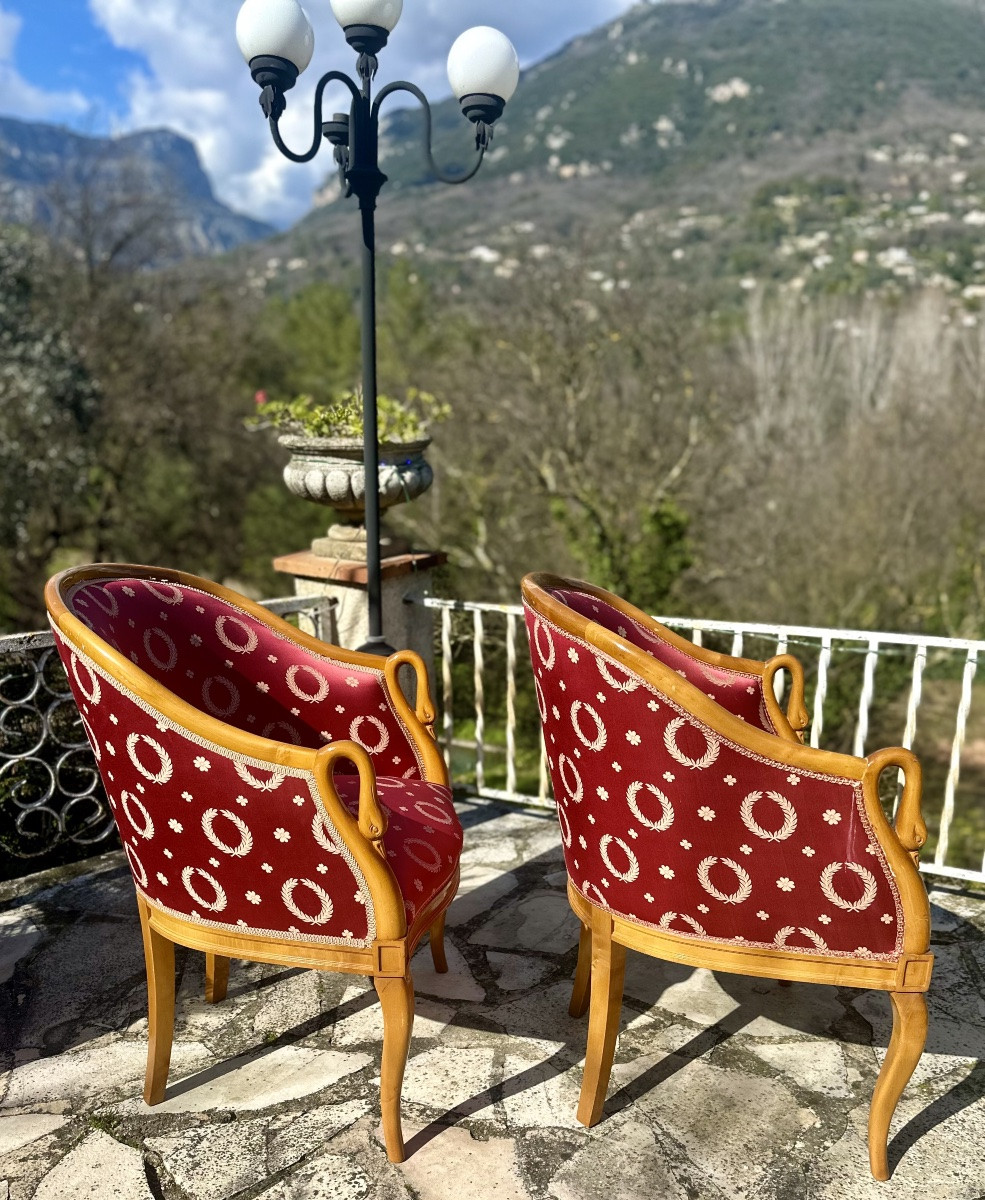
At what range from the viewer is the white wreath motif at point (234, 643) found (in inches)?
81.2

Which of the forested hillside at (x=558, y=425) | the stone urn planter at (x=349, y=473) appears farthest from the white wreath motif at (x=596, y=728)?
the forested hillside at (x=558, y=425)

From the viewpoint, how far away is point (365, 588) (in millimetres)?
3184

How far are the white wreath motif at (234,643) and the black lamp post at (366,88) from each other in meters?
0.84

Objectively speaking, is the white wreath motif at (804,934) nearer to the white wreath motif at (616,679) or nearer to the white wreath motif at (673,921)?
the white wreath motif at (673,921)

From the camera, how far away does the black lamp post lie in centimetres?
254

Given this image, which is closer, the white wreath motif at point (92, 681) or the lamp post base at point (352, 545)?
the white wreath motif at point (92, 681)

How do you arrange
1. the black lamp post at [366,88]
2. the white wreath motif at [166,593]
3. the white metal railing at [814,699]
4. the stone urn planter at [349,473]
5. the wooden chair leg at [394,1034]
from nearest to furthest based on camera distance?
the wooden chair leg at [394,1034] < the white wreath motif at [166,593] < the black lamp post at [366,88] < the white metal railing at [814,699] < the stone urn planter at [349,473]

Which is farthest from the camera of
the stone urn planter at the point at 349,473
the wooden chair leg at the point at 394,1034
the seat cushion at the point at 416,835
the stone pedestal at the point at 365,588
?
the stone pedestal at the point at 365,588

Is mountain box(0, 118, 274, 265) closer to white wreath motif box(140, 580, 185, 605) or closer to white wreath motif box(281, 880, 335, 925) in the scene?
white wreath motif box(140, 580, 185, 605)

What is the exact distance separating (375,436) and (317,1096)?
1.79m

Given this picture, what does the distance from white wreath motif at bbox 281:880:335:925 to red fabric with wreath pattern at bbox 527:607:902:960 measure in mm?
500

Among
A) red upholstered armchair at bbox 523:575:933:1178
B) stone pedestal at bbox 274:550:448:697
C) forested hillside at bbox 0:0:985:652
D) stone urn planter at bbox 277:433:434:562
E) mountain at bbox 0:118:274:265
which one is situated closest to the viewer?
red upholstered armchair at bbox 523:575:933:1178

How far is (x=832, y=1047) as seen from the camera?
197 centimetres

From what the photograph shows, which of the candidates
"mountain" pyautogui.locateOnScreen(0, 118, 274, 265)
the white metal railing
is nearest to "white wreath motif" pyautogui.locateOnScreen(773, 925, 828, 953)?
the white metal railing
